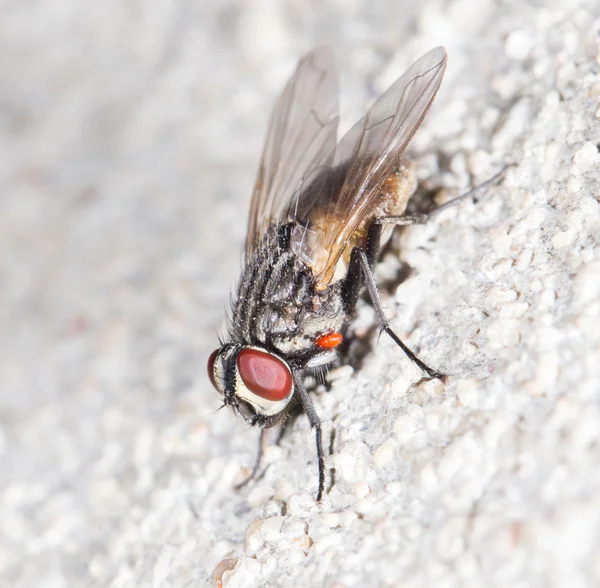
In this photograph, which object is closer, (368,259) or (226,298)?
(368,259)

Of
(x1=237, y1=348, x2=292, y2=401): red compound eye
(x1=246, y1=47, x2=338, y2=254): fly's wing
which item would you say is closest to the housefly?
(x1=237, y1=348, x2=292, y2=401): red compound eye

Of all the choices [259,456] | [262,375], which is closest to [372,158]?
[262,375]

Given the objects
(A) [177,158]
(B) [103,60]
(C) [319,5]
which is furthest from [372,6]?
(B) [103,60]

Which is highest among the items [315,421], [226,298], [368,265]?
[226,298]

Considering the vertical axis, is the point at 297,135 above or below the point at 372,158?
above

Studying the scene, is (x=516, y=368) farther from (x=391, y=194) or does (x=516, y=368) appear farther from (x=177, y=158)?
(x=177, y=158)

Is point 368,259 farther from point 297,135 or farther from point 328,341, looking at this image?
point 297,135

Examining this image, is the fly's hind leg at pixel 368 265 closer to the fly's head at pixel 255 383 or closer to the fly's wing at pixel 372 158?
the fly's wing at pixel 372 158
